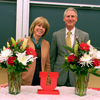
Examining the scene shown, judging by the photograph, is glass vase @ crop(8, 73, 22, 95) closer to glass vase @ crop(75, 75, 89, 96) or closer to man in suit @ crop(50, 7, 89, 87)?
glass vase @ crop(75, 75, 89, 96)

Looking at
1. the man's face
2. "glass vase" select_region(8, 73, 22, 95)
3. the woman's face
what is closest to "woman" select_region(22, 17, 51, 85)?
the woman's face

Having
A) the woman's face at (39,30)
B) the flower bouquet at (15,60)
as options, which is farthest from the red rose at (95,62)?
the woman's face at (39,30)

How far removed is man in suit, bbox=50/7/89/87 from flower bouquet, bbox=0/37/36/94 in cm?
89

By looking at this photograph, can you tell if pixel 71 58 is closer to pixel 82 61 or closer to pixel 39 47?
pixel 82 61

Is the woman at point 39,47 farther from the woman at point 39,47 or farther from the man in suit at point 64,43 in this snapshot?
the man in suit at point 64,43

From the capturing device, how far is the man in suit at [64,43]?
197cm

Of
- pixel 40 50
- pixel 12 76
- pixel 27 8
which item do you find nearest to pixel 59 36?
pixel 40 50

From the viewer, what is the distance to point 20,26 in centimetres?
237

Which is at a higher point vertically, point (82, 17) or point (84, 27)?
point (82, 17)

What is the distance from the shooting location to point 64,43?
2070 mm

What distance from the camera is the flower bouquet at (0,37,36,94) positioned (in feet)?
3.70

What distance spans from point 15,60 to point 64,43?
1074mm

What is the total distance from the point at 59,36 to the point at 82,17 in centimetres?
63

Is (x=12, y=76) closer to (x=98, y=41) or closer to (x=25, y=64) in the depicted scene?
(x=25, y=64)
